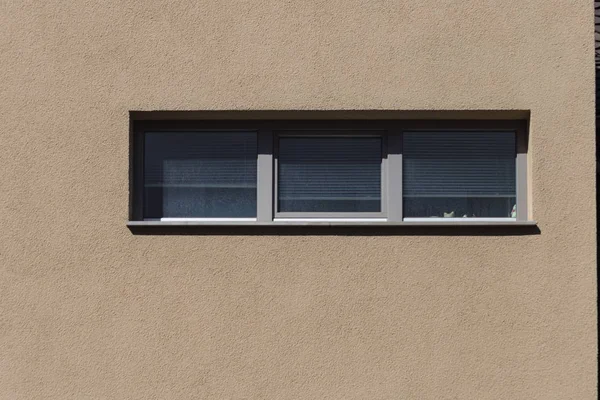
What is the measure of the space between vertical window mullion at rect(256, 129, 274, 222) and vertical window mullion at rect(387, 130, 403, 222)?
2.83ft

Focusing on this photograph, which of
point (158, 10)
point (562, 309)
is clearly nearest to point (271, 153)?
point (158, 10)

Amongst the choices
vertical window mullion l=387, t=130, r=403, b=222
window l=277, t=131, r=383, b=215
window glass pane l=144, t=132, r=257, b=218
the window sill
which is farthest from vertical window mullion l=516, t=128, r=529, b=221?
window glass pane l=144, t=132, r=257, b=218

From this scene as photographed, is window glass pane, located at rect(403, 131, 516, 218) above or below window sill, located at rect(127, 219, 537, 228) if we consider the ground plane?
above

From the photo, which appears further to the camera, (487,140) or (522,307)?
(487,140)

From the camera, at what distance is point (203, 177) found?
13.6ft

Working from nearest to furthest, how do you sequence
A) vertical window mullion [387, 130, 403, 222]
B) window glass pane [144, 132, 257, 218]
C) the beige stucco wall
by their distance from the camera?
the beige stucco wall < vertical window mullion [387, 130, 403, 222] < window glass pane [144, 132, 257, 218]

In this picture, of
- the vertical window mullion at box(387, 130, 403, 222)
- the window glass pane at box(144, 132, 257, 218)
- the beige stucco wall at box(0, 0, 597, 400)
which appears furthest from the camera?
the window glass pane at box(144, 132, 257, 218)

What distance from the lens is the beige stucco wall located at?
152 inches

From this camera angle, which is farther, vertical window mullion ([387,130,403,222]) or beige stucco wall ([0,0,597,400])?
vertical window mullion ([387,130,403,222])

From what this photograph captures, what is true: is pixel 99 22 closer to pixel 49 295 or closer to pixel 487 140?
pixel 49 295

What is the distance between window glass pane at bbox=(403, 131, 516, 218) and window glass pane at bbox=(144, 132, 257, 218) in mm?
1200

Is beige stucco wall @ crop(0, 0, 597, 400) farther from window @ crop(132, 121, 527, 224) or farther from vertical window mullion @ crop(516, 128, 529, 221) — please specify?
window @ crop(132, 121, 527, 224)

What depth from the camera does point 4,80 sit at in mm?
3953

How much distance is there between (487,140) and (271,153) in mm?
1611
